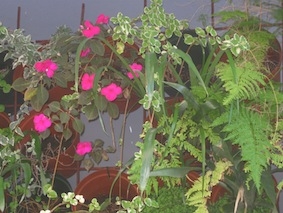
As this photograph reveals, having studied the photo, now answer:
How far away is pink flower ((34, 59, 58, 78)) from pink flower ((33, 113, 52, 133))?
13 centimetres

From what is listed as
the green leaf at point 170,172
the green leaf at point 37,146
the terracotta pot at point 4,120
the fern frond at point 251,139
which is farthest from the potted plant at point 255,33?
the terracotta pot at point 4,120

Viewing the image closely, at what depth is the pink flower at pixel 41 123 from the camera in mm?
1957

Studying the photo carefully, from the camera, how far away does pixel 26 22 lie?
2.52 metres

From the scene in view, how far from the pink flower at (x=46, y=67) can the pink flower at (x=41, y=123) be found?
0.13 metres

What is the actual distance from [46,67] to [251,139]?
75 centimetres

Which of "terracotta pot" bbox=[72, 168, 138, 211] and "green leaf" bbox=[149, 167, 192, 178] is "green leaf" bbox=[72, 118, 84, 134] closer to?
"terracotta pot" bbox=[72, 168, 138, 211]

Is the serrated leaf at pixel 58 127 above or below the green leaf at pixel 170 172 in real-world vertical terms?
above

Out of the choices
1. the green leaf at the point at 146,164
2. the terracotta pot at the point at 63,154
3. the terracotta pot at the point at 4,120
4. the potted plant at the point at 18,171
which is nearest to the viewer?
the green leaf at the point at 146,164

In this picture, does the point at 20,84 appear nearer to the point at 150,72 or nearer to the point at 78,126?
the point at 78,126

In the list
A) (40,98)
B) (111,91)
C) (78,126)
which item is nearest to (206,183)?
(111,91)

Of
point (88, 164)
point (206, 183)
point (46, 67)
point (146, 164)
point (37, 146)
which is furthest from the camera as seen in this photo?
point (88, 164)

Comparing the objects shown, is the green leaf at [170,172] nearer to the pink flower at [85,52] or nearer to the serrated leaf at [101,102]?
the serrated leaf at [101,102]

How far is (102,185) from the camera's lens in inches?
80.7

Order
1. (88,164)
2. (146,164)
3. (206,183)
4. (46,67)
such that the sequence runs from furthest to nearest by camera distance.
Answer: (88,164)
(46,67)
(206,183)
(146,164)
